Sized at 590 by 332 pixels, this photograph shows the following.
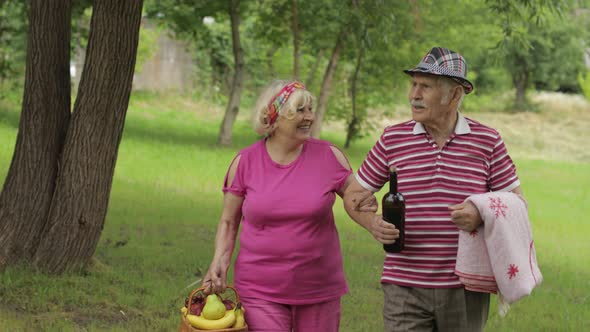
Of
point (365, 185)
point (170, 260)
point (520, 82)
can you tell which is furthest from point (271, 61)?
point (365, 185)

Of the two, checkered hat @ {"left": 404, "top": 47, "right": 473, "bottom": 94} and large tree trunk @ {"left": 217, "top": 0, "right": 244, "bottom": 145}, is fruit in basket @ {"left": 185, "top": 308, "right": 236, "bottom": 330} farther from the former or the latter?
large tree trunk @ {"left": 217, "top": 0, "right": 244, "bottom": 145}

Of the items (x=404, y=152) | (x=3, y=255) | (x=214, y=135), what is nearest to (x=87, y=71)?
(x=3, y=255)

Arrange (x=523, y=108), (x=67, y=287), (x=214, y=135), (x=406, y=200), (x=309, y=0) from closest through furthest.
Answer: (x=406, y=200), (x=67, y=287), (x=309, y=0), (x=214, y=135), (x=523, y=108)

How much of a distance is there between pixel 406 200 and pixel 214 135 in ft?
83.5

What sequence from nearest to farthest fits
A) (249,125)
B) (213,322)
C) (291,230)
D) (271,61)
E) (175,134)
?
(213,322), (291,230), (175,134), (249,125), (271,61)

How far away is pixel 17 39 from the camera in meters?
30.2

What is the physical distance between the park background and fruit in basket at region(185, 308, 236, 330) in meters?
2.16

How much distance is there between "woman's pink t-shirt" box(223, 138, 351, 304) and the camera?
4855 millimetres

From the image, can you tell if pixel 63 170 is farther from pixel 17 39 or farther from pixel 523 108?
pixel 523 108

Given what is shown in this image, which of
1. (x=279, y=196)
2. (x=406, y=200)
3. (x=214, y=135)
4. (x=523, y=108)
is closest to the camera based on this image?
(x=406, y=200)

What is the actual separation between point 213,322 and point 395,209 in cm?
99

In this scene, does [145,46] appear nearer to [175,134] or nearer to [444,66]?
[175,134]

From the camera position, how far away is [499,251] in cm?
426

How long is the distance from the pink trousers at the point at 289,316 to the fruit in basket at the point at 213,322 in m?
0.26
